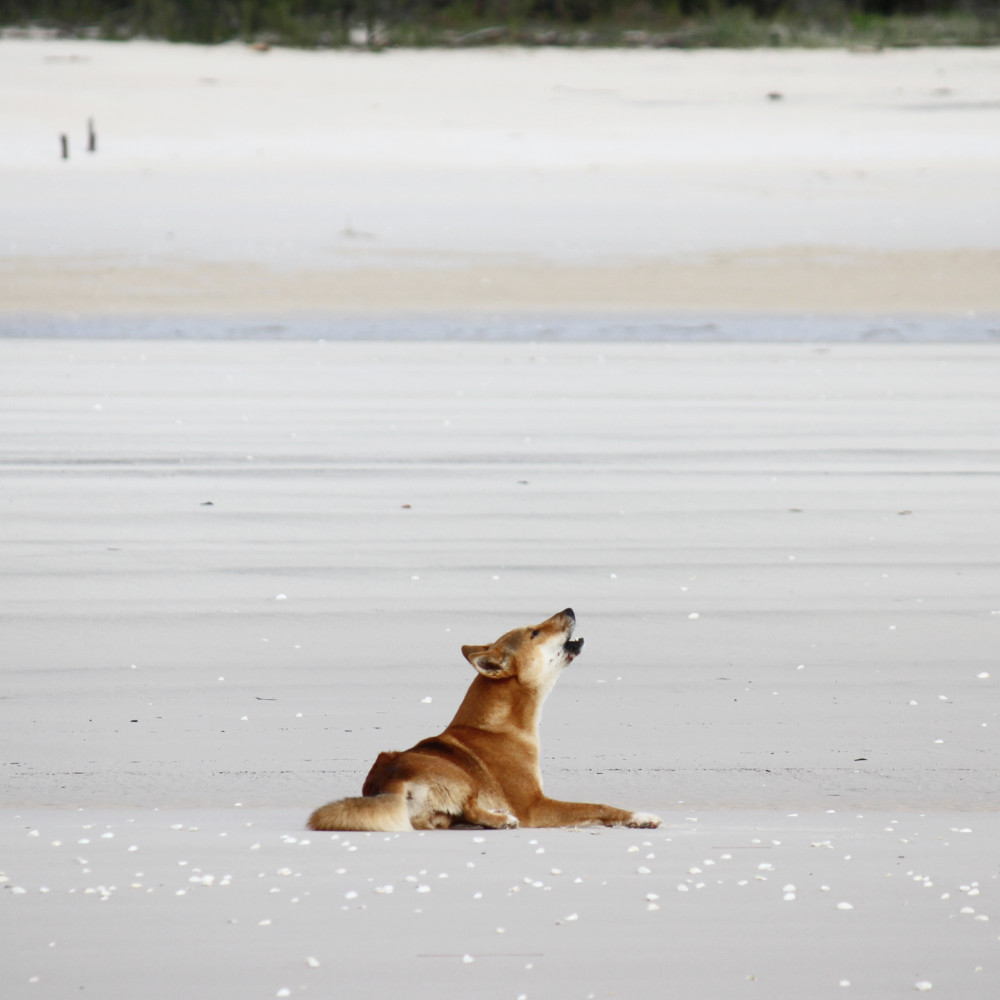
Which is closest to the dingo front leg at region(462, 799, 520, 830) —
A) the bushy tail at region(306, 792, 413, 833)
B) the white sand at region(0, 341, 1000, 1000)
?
the white sand at region(0, 341, 1000, 1000)

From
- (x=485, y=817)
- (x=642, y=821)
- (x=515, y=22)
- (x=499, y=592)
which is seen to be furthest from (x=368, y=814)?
(x=515, y=22)

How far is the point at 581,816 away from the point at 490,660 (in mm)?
525

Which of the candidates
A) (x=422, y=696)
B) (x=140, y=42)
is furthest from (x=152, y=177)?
(x=422, y=696)

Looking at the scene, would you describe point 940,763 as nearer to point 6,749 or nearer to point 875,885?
point 875,885

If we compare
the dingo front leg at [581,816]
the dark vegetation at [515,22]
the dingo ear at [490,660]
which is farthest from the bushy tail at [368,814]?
the dark vegetation at [515,22]

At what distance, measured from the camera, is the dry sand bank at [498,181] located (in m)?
22.0

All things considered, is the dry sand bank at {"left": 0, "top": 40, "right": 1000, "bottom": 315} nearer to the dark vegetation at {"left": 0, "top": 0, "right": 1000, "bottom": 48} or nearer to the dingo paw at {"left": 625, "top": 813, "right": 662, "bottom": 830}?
the dark vegetation at {"left": 0, "top": 0, "right": 1000, "bottom": 48}

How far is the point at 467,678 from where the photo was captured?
21.7 ft

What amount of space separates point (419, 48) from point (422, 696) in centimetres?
4325

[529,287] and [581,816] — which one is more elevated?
[581,816]

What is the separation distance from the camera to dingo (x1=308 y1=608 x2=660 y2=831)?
476 centimetres

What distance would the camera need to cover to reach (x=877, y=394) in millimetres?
14625

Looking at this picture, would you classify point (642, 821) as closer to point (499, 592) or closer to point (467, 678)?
point (467, 678)

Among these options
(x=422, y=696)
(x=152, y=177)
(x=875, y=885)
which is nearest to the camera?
(x=875, y=885)
